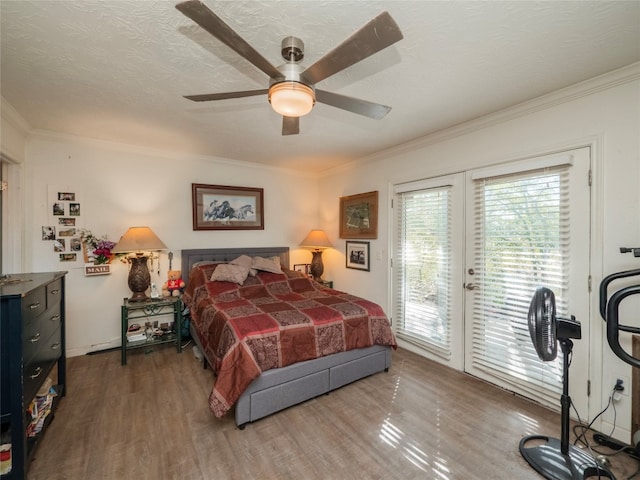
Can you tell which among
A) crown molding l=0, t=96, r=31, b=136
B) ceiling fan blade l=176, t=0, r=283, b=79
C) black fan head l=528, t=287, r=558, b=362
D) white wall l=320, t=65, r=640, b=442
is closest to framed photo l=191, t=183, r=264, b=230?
crown molding l=0, t=96, r=31, b=136

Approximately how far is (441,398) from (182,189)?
3894mm

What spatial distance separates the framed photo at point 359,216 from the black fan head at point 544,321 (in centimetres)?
223

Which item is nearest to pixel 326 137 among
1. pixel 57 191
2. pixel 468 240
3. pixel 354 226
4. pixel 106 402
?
pixel 354 226

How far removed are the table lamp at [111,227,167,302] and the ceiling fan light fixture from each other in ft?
8.22

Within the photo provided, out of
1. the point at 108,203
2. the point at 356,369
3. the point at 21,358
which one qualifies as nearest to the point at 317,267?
the point at 356,369

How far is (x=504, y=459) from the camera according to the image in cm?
175

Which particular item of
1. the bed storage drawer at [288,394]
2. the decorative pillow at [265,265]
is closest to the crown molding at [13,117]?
the decorative pillow at [265,265]

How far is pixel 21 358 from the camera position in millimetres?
1454

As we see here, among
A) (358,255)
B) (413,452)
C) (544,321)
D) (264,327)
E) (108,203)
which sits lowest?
(413,452)

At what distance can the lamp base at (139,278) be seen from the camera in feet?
10.8

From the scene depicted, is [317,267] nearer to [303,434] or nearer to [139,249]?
[139,249]

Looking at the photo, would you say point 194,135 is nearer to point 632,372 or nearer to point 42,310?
point 42,310

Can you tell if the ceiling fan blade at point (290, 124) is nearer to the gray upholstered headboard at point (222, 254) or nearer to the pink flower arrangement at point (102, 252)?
the gray upholstered headboard at point (222, 254)

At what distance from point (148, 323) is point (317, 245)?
2.54m
